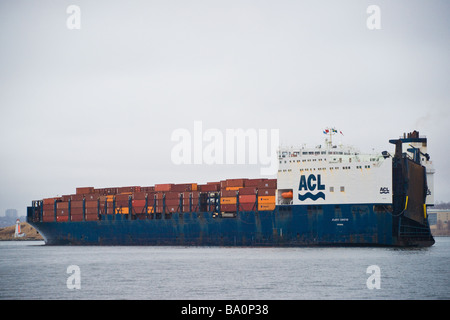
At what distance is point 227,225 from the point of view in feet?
244

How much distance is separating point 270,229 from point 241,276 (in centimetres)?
2381

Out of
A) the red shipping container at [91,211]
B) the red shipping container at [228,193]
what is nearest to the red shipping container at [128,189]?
the red shipping container at [91,211]

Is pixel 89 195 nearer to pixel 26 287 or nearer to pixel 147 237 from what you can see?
pixel 147 237

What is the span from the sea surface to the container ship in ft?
8.86

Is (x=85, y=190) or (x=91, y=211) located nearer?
(x=91, y=211)

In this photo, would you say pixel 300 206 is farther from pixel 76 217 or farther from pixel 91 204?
pixel 76 217

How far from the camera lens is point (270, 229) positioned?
70438 millimetres

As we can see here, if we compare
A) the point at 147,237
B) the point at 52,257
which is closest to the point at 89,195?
the point at 147,237

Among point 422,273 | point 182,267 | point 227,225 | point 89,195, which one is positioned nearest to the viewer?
point 422,273

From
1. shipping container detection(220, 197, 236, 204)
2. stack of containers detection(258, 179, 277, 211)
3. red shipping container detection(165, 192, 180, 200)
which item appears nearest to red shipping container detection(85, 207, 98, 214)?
red shipping container detection(165, 192, 180, 200)

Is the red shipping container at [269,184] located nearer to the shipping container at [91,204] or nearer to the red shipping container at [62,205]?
the shipping container at [91,204]

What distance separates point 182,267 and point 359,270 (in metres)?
13.5
